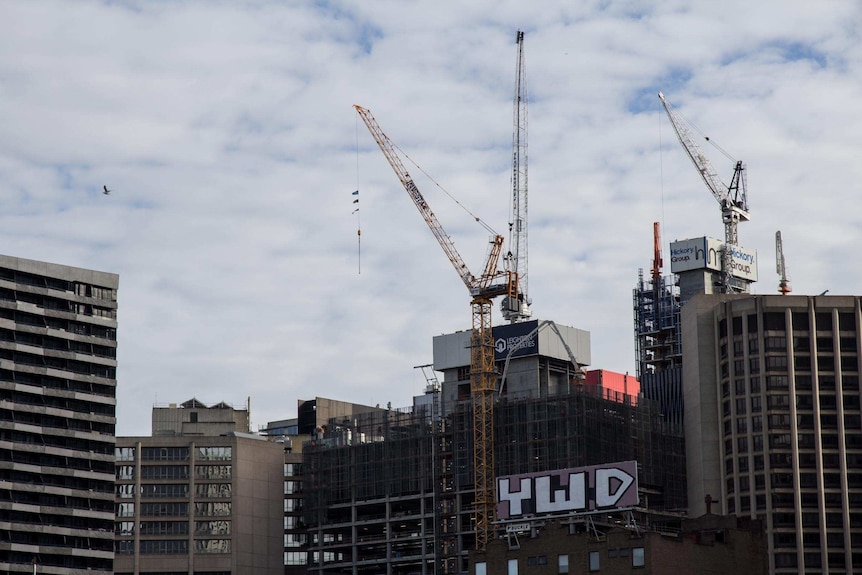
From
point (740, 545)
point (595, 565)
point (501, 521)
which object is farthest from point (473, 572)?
point (740, 545)

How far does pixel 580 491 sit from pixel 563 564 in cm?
1009

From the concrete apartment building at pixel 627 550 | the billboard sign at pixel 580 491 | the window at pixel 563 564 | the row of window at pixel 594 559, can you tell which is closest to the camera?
the row of window at pixel 594 559

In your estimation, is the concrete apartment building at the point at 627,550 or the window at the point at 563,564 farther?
the window at the point at 563,564

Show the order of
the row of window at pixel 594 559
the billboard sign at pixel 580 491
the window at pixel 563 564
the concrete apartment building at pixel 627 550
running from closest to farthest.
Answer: the row of window at pixel 594 559 < the concrete apartment building at pixel 627 550 < the window at pixel 563 564 < the billboard sign at pixel 580 491

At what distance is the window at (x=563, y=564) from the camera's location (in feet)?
617

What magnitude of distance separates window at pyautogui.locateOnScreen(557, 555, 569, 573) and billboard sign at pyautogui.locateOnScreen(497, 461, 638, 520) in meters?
7.40

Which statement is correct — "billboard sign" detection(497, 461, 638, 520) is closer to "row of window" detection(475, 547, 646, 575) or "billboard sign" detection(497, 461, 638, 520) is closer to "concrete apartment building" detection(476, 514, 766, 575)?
"concrete apartment building" detection(476, 514, 766, 575)

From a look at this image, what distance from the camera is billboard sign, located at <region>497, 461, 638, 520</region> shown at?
19112 cm

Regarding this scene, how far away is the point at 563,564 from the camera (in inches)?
7426

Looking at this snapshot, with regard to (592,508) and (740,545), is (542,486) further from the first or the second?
(740,545)

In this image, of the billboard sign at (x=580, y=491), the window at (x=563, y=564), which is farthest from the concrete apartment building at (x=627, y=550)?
the billboard sign at (x=580, y=491)

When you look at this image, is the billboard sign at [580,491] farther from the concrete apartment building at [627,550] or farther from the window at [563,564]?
the window at [563,564]

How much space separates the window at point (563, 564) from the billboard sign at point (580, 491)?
740cm

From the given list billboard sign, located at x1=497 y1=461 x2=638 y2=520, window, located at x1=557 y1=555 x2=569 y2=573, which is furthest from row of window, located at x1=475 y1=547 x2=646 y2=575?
billboard sign, located at x1=497 y1=461 x2=638 y2=520
